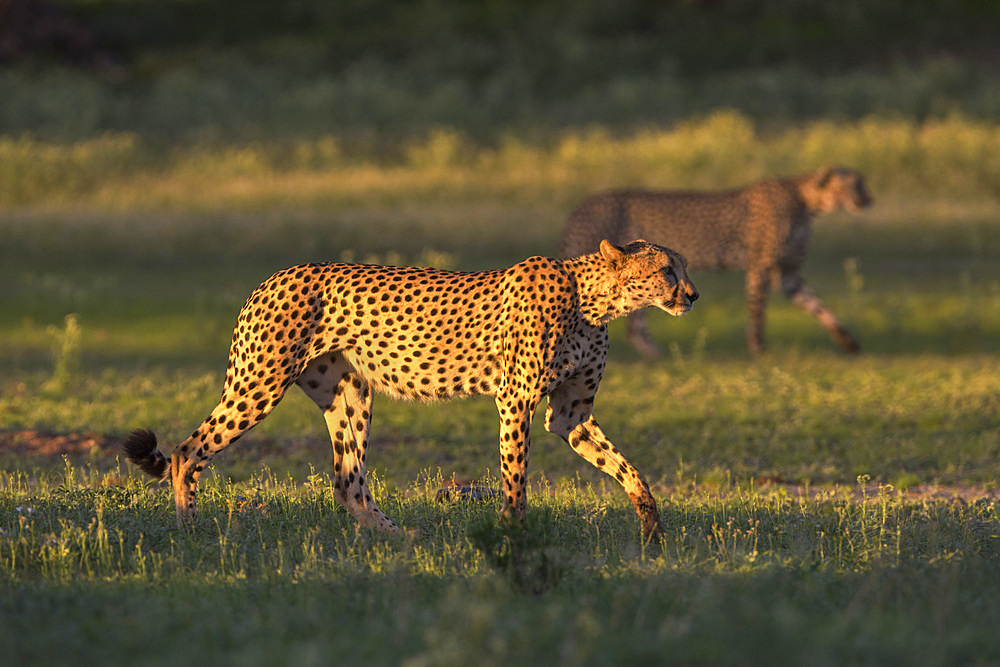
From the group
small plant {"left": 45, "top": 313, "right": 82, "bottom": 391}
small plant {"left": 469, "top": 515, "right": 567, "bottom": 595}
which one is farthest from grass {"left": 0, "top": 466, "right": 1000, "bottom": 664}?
small plant {"left": 45, "top": 313, "right": 82, "bottom": 391}

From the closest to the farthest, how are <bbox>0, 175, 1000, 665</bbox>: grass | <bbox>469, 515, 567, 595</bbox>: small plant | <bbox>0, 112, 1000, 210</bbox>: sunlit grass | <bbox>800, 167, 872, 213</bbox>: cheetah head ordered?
<bbox>0, 175, 1000, 665</bbox>: grass, <bbox>469, 515, 567, 595</bbox>: small plant, <bbox>800, 167, 872, 213</bbox>: cheetah head, <bbox>0, 112, 1000, 210</bbox>: sunlit grass

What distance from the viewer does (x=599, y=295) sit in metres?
7.38

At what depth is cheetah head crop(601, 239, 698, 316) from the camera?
7301mm

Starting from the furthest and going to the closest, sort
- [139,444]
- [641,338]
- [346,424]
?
[641,338]
[346,424]
[139,444]

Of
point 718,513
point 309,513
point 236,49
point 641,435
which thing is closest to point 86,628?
point 309,513

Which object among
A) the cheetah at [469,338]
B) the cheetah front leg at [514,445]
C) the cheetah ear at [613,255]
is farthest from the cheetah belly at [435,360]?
the cheetah ear at [613,255]

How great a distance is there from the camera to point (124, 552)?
23.7ft

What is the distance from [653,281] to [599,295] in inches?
11.2

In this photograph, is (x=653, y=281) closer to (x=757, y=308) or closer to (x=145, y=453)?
(x=145, y=453)

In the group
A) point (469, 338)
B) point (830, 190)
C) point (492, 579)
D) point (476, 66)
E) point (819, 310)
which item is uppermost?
point (476, 66)

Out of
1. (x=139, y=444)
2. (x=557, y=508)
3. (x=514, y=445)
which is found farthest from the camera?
(x=557, y=508)

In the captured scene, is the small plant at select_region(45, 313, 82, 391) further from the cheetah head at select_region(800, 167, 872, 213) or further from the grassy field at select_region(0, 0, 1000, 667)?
the cheetah head at select_region(800, 167, 872, 213)

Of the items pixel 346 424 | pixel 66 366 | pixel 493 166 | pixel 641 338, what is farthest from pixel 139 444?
pixel 493 166

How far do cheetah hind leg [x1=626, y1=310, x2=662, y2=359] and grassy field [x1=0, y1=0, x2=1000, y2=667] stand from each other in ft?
1.06
